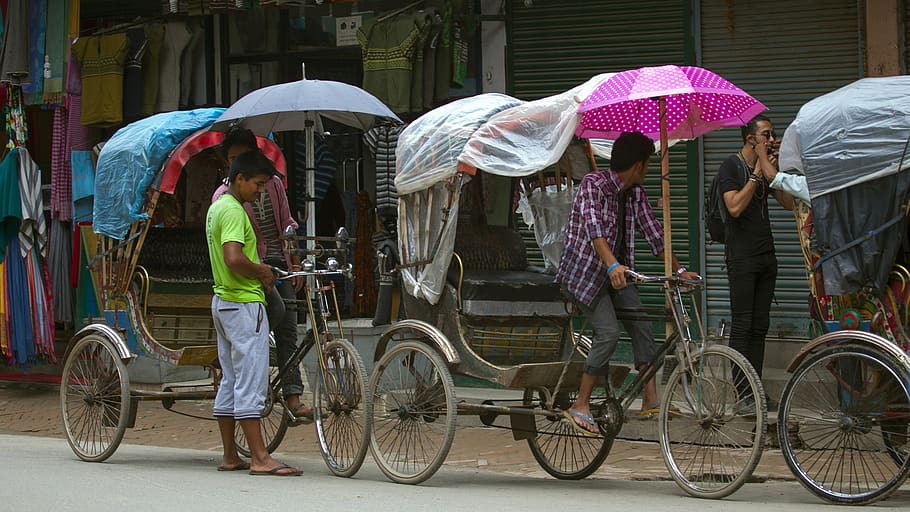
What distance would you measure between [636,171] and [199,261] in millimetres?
3778

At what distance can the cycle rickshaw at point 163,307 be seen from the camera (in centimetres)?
743

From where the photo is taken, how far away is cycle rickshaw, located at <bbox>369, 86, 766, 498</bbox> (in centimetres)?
653

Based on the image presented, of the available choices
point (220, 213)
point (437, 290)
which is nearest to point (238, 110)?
point (220, 213)

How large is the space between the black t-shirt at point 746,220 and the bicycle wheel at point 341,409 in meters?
2.54

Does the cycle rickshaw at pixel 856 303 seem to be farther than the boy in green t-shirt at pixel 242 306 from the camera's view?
No

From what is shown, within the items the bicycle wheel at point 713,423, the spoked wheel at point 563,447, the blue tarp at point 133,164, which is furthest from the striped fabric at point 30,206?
the bicycle wheel at point 713,423

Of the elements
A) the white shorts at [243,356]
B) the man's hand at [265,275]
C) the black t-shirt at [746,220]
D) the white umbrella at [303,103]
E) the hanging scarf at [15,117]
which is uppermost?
the hanging scarf at [15,117]

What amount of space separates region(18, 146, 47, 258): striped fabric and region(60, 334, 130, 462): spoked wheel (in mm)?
4328

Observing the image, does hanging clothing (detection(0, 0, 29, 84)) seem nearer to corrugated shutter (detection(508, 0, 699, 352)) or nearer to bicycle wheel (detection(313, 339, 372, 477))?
corrugated shutter (detection(508, 0, 699, 352))

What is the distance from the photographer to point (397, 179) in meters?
7.86

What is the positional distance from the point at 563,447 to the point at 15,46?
7.48 meters

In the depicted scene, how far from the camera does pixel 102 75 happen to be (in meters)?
12.4

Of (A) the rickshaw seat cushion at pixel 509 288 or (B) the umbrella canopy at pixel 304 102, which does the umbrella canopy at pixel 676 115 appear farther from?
(B) the umbrella canopy at pixel 304 102

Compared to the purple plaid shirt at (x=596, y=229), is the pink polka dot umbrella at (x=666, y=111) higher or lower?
higher
